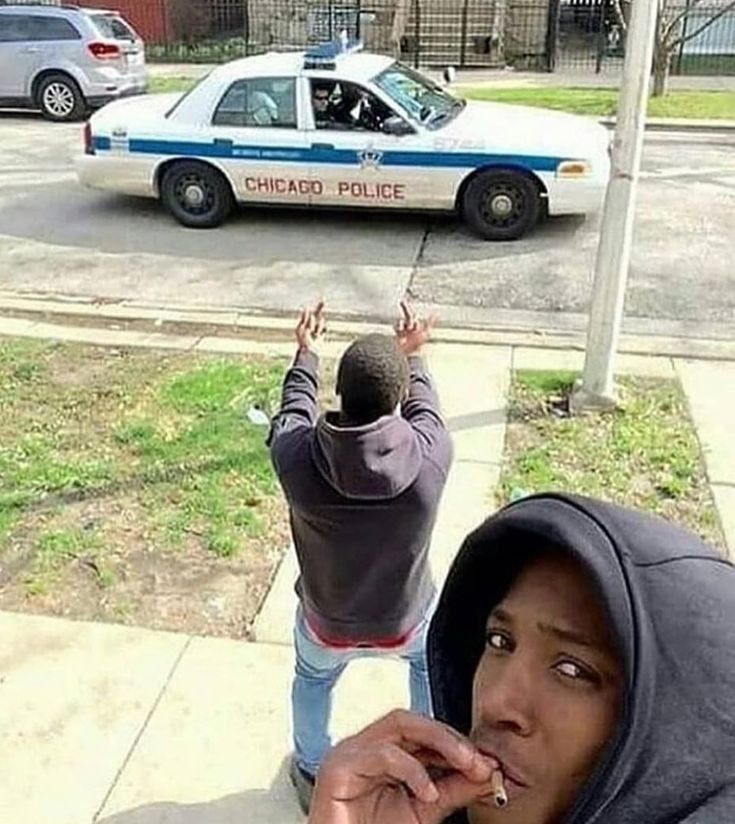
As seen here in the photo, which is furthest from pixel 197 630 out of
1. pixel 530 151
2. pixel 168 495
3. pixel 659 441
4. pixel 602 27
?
pixel 602 27

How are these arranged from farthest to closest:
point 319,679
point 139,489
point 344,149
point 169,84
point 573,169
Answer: point 169,84, point 344,149, point 573,169, point 139,489, point 319,679

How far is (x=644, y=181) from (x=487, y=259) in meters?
3.36

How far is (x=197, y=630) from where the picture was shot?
3.85m

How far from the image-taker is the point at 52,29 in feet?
48.2

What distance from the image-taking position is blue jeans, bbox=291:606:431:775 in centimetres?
279

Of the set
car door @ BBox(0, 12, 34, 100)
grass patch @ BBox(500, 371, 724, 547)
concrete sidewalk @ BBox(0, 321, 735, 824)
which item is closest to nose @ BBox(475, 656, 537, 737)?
concrete sidewalk @ BBox(0, 321, 735, 824)

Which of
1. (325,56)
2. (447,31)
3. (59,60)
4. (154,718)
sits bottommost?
(154,718)

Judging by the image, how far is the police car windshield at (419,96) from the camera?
902 cm

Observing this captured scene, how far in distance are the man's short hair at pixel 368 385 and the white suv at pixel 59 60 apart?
44.6 ft

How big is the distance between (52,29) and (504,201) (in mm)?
8686

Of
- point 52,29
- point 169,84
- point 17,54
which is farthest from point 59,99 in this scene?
point 169,84

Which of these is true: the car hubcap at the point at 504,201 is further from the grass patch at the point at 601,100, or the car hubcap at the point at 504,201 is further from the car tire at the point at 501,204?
the grass patch at the point at 601,100

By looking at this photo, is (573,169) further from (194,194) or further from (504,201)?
(194,194)

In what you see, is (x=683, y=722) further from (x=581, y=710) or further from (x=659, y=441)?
(x=659, y=441)
